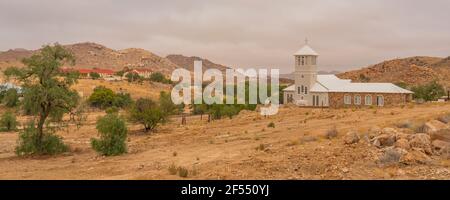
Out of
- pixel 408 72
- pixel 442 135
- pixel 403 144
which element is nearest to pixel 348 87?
pixel 442 135

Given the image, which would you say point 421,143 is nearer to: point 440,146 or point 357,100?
point 440,146

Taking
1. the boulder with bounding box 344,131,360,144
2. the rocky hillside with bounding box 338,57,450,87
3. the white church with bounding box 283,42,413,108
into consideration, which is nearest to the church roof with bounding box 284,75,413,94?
the white church with bounding box 283,42,413,108

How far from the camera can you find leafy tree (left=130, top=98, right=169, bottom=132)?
1672 inches

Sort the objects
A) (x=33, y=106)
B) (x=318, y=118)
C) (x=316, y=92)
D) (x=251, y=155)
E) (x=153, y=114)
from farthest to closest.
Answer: (x=316, y=92), (x=153, y=114), (x=318, y=118), (x=33, y=106), (x=251, y=155)

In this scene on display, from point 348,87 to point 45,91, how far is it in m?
38.7

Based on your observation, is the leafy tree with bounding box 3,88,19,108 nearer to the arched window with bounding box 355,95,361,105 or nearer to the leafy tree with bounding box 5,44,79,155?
the leafy tree with bounding box 5,44,79,155

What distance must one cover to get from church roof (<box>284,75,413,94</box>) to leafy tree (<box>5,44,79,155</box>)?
1420 inches

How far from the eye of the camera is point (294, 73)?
58.9 metres

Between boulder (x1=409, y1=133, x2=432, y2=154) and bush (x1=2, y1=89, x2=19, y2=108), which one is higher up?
bush (x1=2, y1=89, x2=19, y2=108)

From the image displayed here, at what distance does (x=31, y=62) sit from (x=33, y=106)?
7.95 feet

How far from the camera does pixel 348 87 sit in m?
55.8
